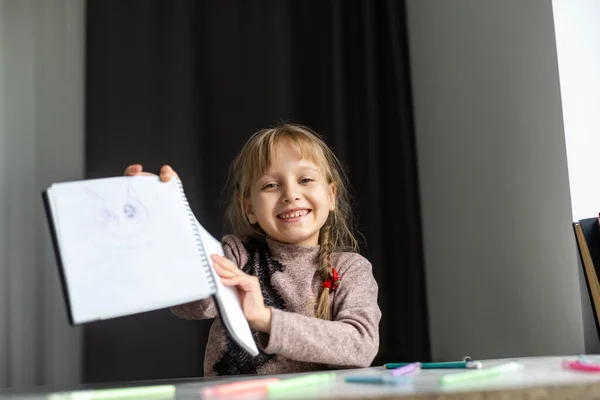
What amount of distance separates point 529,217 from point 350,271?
0.35 metres

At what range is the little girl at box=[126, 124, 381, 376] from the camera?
105 cm

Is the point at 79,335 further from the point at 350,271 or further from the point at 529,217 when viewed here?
the point at 529,217

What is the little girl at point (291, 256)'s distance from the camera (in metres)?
1.05

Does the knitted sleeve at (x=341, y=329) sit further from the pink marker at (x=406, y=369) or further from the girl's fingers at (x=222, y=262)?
the pink marker at (x=406, y=369)

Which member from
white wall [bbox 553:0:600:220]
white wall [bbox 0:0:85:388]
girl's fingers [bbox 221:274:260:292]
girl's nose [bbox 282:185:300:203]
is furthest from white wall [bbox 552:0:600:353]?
white wall [bbox 0:0:85:388]

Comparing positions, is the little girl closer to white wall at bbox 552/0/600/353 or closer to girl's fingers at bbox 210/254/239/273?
girl's fingers at bbox 210/254/239/273

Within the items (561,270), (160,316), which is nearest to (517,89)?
(561,270)

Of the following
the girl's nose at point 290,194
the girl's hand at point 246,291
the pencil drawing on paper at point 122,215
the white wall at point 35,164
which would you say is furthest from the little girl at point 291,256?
the white wall at point 35,164

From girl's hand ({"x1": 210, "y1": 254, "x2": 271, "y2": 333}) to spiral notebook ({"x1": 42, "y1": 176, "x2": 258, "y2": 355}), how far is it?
0.02m

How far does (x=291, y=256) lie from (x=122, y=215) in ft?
1.58

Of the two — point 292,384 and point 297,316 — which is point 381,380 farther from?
point 297,316

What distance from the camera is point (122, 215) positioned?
740 millimetres

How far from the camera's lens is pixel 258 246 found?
1208 millimetres

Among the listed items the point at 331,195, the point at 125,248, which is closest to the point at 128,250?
the point at 125,248
